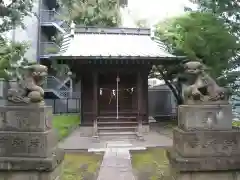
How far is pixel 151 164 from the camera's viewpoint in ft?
28.5

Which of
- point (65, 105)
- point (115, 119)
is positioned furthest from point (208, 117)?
point (65, 105)

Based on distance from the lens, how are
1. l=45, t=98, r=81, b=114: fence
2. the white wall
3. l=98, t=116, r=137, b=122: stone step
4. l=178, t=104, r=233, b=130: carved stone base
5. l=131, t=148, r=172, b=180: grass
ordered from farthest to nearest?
l=45, t=98, r=81, b=114: fence → the white wall → l=98, t=116, r=137, b=122: stone step → l=131, t=148, r=172, b=180: grass → l=178, t=104, r=233, b=130: carved stone base

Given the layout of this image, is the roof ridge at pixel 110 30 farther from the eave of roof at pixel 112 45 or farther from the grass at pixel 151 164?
the grass at pixel 151 164

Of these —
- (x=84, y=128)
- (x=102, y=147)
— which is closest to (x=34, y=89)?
(x=102, y=147)

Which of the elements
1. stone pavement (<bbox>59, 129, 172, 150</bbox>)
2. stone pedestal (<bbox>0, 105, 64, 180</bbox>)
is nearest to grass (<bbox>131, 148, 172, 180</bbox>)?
stone pavement (<bbox>59, 129, 172, 150</bbox>)

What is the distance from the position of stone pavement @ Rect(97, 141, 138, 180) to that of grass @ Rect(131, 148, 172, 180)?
0.74 feet

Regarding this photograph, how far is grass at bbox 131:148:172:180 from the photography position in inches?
289

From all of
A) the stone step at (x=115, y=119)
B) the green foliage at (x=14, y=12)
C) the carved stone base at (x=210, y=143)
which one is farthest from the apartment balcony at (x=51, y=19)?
the carved stone base at (x=210, y=143)

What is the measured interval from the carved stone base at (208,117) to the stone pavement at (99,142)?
6153mm

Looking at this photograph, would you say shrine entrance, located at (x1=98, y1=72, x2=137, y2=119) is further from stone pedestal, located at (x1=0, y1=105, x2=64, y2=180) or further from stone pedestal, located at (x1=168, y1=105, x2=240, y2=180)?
stone pedestal, located at (x1=0, y1=105, x2=64, y2=180)

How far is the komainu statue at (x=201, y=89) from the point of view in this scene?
5852 millimetres

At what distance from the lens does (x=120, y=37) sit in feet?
56.5

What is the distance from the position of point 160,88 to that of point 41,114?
68.2ft

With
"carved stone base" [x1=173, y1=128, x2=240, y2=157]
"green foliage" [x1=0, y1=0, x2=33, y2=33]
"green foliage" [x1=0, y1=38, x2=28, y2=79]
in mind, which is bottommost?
"carved stone base" [x1=173, y1=128, x2=240, y2=157]
